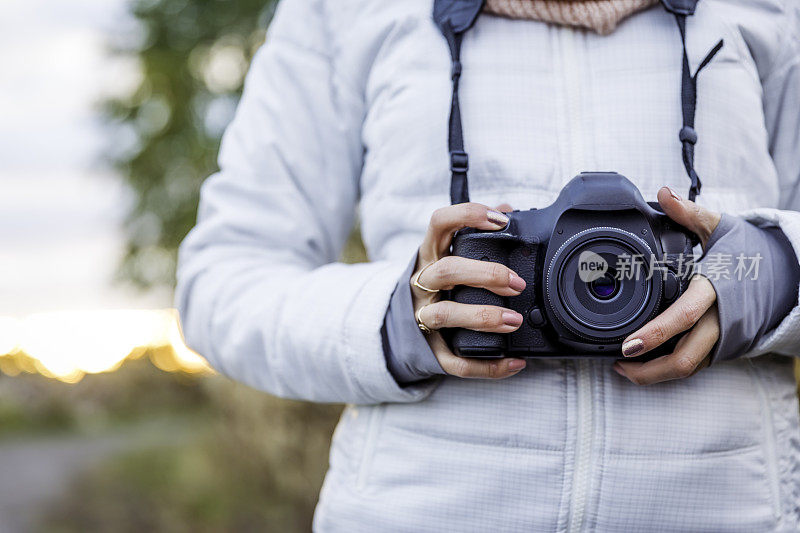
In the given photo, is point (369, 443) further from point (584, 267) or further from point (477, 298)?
point (584, 267)

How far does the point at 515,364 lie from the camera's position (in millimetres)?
1021

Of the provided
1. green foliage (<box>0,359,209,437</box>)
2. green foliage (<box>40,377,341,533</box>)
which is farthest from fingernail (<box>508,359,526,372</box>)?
green foliage (<box>0,359,209,437</box>)

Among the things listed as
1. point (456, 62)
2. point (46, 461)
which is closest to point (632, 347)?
point (456, 62)

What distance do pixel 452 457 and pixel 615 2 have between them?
2.23 feet

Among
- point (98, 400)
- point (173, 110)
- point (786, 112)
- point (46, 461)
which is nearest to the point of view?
point (786, 112)

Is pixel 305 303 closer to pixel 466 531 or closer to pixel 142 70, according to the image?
pixel 466 531

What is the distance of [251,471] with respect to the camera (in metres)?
4.63

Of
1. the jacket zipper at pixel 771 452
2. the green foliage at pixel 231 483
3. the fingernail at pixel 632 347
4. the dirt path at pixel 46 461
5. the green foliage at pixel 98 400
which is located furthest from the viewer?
the green foliage at pixel 98 400

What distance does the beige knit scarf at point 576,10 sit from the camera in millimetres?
1128

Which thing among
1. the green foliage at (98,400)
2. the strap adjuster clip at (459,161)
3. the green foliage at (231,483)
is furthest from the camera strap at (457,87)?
the green foliage at (98,400)

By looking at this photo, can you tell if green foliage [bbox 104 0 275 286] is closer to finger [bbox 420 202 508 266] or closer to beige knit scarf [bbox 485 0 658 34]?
beige knit scarf [bbox 485 0 658 34]

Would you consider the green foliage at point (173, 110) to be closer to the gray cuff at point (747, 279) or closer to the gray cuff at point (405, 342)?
the gray cuff at point (405, 342)

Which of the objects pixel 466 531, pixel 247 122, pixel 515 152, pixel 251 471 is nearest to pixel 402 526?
pixel 466 531

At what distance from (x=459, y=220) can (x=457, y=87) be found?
0.25 meters
